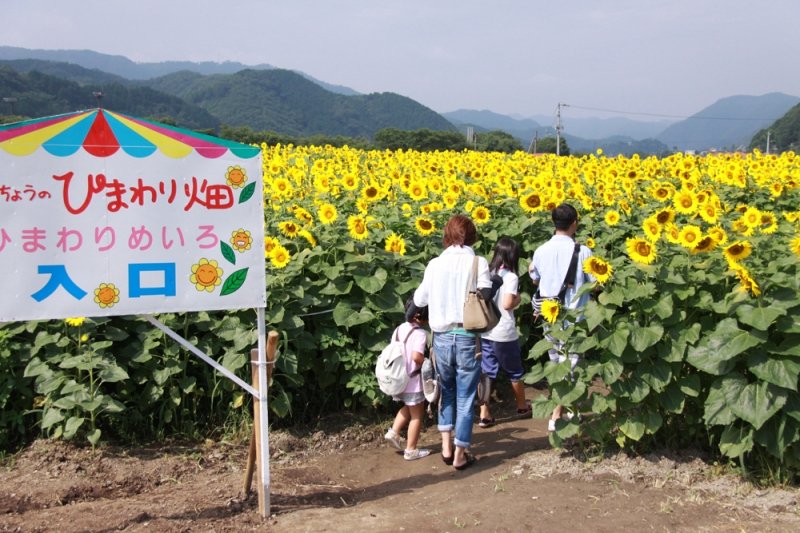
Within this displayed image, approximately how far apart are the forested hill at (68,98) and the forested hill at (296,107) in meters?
21.4

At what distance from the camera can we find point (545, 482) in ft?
13.4

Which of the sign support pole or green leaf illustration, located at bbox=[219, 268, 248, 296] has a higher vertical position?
green leaf illustration, located at bbox=[219, 268, 248, 296]

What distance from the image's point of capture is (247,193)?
139 inches

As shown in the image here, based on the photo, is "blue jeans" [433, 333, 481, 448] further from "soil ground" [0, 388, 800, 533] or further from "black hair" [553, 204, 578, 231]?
"black hair" [553, 204, 578, 231]

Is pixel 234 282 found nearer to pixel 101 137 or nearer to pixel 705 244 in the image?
pixel 101 137

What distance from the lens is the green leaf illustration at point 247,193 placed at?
3.52 m

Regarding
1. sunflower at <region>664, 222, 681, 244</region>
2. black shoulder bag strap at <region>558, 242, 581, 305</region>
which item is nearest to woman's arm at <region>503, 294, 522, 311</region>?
black shoulder bag strap at <region>558, 242, 581, 305</region>

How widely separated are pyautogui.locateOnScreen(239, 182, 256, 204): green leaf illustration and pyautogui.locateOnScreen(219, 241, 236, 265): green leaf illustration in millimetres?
226

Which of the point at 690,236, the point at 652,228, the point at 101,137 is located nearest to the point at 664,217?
the point at 652,228

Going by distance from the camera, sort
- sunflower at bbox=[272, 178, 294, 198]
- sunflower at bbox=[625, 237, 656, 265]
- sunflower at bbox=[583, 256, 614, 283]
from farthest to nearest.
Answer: sunflower at bbox=[272, 178, 294, 198]
sunflower at bbox=[625, 237, 656, 265]
sunflower at bbox=[583, 256, 614, 283]

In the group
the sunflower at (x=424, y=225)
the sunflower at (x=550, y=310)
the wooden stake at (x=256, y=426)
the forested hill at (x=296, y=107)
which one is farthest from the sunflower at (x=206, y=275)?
the forested hill at (x=296, y=107)

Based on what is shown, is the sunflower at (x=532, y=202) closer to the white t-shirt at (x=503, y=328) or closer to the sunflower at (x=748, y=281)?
the white t-shirt at (x=503, y=328)

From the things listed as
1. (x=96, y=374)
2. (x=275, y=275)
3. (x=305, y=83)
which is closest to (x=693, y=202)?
(x=275, y=275)

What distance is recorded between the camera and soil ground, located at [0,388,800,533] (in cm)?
359
